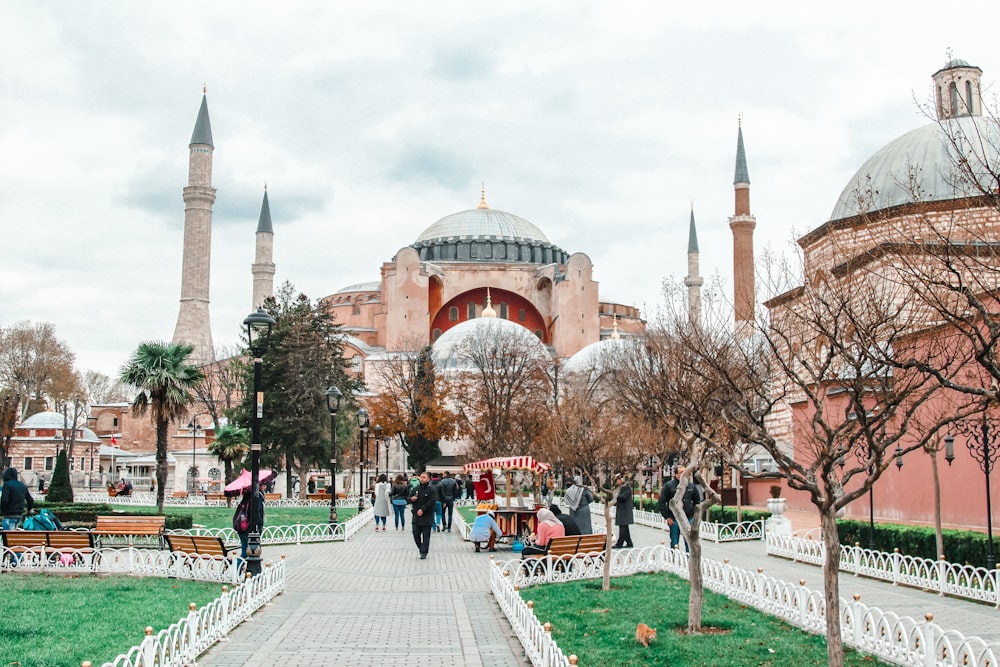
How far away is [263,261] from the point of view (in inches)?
2290

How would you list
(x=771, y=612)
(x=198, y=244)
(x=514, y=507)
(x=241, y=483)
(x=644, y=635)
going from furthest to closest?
(x=198, y=244)
(x=241, y=483)
(x=514, y=507)
(x=771, y=612)
(x=644, y=635)

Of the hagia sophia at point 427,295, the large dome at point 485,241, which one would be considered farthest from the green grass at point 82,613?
the large dome at point 485,241

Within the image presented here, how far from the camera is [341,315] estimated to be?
213 ft

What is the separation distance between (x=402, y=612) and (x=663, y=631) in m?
2.65

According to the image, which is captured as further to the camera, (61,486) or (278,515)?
(61,486)

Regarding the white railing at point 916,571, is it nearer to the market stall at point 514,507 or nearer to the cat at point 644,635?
the market stall at point 514,507

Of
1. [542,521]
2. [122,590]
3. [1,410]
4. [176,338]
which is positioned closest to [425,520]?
[542,521]

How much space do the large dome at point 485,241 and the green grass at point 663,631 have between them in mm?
51507

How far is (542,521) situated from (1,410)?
33.9 metres

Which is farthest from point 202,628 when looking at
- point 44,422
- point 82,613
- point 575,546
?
point 44,422

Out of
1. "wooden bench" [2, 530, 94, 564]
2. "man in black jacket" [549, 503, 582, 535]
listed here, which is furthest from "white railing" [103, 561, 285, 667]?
"man in black jacket" [549, 503, 582, 535]

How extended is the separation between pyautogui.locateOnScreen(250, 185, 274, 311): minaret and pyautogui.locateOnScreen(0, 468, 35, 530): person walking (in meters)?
44.9

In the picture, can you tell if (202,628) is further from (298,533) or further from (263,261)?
(263,261)

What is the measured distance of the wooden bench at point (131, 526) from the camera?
12812 millimetres
